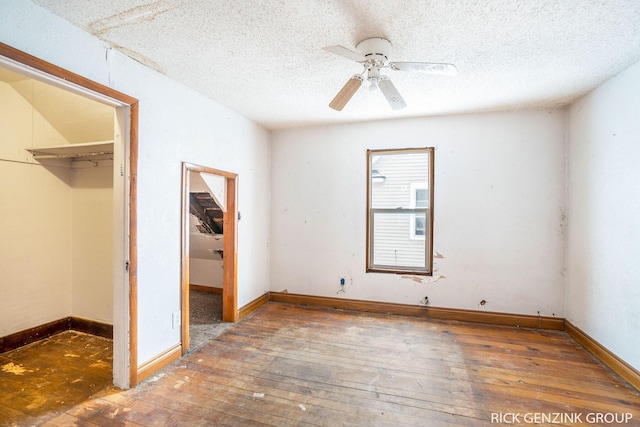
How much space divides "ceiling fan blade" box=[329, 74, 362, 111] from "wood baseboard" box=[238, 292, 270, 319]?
2616 millimetres

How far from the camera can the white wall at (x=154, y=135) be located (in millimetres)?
1667

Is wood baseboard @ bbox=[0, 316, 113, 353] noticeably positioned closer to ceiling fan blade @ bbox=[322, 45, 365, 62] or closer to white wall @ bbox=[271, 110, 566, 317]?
white wall @ bbox=[271, 110, 566, 317]

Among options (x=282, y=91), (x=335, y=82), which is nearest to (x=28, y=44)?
(x=282, y=91)

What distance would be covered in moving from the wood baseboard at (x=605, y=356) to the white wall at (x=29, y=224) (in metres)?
5.03

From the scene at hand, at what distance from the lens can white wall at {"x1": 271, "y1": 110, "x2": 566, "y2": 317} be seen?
3330 millimetres

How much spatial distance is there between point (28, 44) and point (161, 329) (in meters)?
2.06

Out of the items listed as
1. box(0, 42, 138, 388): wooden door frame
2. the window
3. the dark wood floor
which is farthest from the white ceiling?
the dark wood floor

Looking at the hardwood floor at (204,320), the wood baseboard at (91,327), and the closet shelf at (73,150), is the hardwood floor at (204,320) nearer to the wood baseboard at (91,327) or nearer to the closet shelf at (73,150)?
the wood baseboard at (91,327)

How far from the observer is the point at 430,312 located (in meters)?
3.63

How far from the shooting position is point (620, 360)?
235 cm

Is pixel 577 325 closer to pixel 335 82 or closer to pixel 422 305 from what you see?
pixel 422 305

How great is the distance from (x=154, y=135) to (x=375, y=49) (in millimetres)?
1793

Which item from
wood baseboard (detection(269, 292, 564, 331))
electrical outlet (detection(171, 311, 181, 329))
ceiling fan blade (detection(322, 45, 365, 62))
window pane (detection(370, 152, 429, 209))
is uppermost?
ceiling fan blade (detection(322, 45, 365, 62))

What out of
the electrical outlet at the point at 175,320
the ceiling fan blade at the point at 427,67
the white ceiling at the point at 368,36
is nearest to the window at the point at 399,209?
the white ceiling at the point at 368,36
